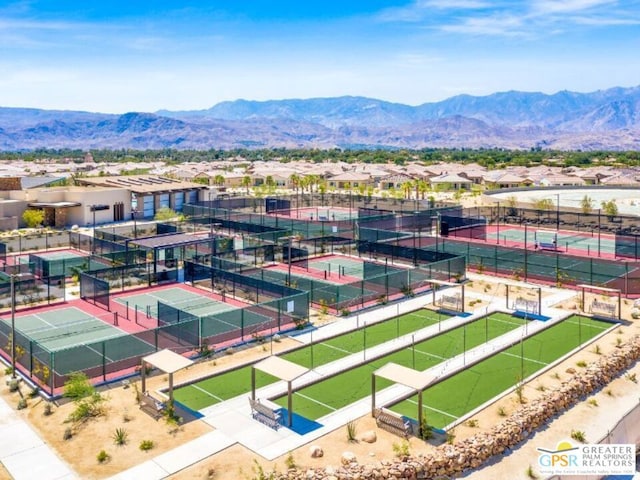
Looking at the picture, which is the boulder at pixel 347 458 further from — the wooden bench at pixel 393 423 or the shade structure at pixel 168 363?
the shade structure at pixel 168 363

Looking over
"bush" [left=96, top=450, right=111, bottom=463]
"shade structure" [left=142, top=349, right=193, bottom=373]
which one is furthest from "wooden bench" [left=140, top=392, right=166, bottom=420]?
"bush" [left=96, top=450, right=111, bottom=463]

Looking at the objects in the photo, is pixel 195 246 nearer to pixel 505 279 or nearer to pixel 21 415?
pixel 505 279

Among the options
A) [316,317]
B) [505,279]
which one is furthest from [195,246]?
[505,279]

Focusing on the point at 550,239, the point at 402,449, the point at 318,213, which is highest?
the point at 318,213

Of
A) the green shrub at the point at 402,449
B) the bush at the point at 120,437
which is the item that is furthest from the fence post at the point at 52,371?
the green shrub at the point at 402,449

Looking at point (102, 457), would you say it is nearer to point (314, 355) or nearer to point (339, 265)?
point (314, 355)

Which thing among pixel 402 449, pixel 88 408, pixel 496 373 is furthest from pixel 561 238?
pixel 88 408
